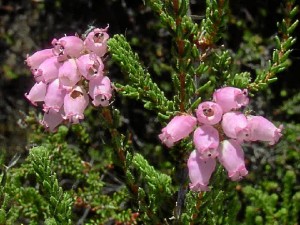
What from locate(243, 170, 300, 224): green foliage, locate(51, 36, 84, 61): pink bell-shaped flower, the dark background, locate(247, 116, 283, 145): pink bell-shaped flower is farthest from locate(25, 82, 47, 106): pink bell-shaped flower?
the dark background

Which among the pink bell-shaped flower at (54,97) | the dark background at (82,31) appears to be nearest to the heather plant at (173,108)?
the pink bell-shaped flower at (54,97)

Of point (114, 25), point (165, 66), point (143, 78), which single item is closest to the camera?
point (143, 78)

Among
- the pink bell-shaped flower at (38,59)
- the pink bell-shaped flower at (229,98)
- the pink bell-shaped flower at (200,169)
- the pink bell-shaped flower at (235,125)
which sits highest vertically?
the pink bell-shaped flower at (38,59)

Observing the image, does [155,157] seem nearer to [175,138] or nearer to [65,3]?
[65,3]

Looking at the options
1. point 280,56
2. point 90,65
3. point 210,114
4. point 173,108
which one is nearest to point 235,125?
point 210,114

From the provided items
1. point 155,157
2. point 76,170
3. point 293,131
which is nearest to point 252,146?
point 293,131

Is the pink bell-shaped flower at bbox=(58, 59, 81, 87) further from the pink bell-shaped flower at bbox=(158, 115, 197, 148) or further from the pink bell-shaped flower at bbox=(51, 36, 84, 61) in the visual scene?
the pink bell-shaped flower at bbox=(158, 115, 197, 148)

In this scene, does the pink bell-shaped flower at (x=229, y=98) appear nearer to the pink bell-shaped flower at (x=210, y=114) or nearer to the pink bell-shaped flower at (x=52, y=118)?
the pink bell-shaped flower at (x=210, y=114)
